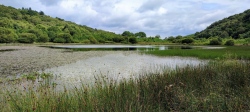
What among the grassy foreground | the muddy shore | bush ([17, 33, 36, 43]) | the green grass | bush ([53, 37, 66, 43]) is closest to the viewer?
the grassy foreground

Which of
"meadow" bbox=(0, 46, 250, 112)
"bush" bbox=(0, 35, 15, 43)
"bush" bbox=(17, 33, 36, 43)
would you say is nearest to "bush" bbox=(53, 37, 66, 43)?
"bush" bbox=(17, 33, 36, 43)

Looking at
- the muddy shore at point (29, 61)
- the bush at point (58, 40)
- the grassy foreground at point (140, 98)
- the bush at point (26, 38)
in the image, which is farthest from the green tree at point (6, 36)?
the grassy foreground at point (140, 98)

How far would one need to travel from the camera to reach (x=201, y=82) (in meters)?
6.43

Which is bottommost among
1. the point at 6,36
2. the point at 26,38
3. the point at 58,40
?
the point at 58,40

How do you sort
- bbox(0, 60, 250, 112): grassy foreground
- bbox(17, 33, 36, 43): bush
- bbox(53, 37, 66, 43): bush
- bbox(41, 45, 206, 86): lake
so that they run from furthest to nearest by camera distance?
bbox(53, 37, 66, 43): bush → bbox(17, 33, 36, 43): bush → bbox(41, 45, 206, 86): lake → bbox(0, 60, 250, 112): grassy foreground

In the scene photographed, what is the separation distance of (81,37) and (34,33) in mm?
29161

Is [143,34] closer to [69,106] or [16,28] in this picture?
[16,28]

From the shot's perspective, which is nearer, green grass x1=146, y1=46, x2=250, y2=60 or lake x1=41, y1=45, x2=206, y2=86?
lake x1=41, y1=45, x2=206, y2=86

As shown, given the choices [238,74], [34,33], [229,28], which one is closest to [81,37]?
[34,33]

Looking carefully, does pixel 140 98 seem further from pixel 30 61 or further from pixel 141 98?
pixel 30 61

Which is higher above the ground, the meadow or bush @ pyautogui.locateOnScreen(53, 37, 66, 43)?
bush @ pyautogui.locateOnScreen(53, 37, 66, 43)

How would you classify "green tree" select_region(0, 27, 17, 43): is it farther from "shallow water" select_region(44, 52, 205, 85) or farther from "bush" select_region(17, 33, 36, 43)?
"shallow water" select_region(44, 52, 205, 85)

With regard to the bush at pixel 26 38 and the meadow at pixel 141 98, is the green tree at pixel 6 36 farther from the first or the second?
the meadow at pixel 141 98

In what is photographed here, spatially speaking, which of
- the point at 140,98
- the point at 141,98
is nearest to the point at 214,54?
the point at 140,98
